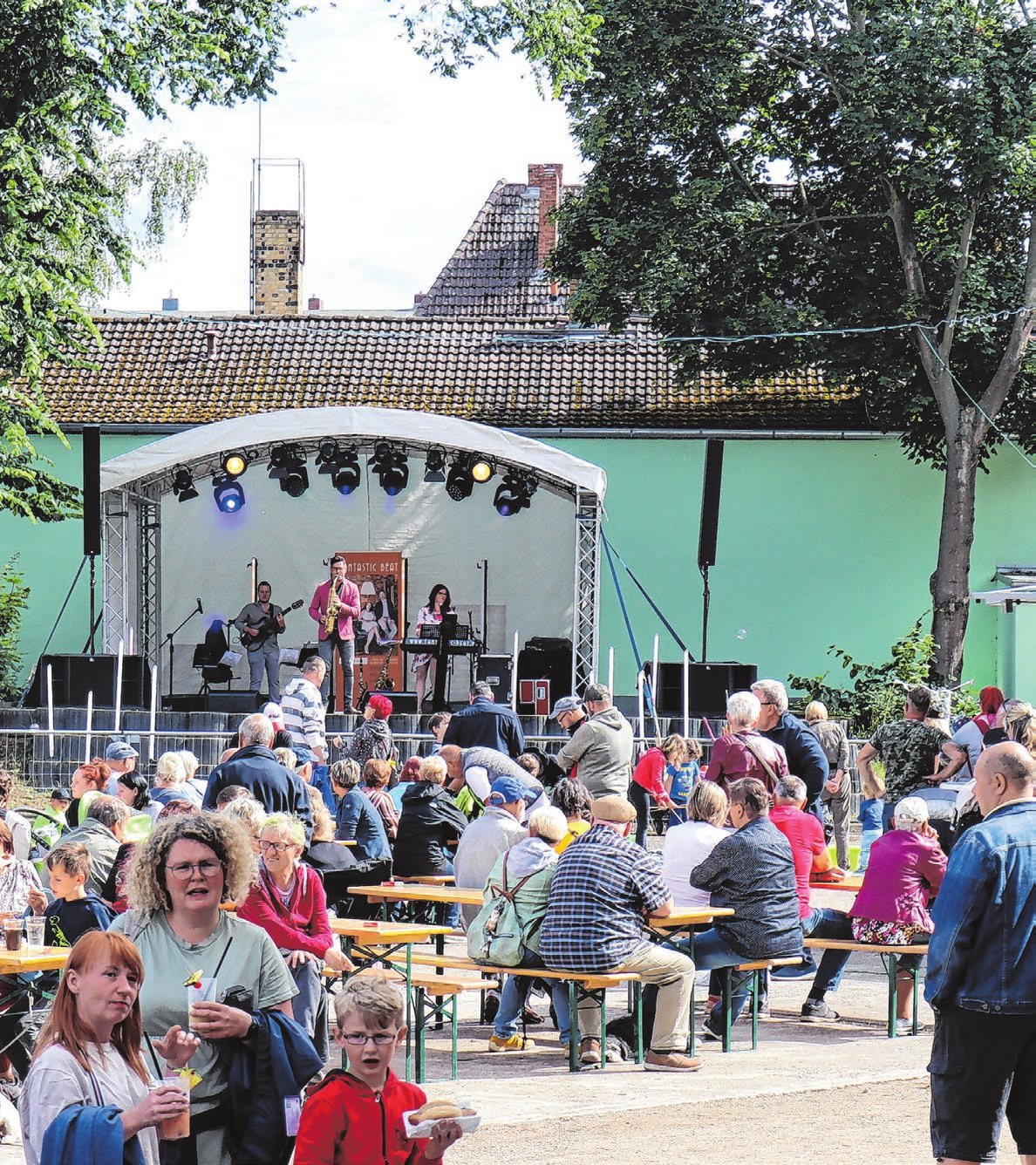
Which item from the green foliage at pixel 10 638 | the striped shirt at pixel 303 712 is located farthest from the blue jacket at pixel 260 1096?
the green foliage at pixel 10 638

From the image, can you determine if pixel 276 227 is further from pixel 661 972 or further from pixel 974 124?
pixel 661 972

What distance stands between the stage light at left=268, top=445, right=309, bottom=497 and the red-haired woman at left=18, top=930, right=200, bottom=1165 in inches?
590

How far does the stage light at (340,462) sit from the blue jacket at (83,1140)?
50.4ft

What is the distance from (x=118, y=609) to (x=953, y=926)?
51.4 feet

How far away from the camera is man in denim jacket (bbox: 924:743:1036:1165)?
4609 mm

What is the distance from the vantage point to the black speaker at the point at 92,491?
708 inches

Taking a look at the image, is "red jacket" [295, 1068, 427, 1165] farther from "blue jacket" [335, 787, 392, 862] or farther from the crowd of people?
"blue jacket" [335, 787, 392, 862]

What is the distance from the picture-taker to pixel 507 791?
9.11 m

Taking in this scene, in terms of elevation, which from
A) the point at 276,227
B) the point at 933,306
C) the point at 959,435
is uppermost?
the point at 276,227

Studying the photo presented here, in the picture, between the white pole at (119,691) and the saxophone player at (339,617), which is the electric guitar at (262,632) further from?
the white pole at (119,691)

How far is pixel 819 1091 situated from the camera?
6617mm

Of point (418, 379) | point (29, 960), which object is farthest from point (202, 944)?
point (418, 379)

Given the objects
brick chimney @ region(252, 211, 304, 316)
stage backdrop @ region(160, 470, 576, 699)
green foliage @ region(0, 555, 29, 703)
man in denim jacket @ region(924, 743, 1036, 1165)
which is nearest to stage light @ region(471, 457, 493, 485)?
stage backdrop @ region(160, 470, 576, 699)

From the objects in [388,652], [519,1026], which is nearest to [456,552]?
[388,652]
